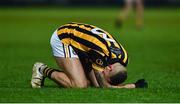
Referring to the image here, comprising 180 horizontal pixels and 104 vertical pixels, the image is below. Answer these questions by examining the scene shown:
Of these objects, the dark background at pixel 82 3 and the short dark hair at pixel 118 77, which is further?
the dark background at pixel 82 3

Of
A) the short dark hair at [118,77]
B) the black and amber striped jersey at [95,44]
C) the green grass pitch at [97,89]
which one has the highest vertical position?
the black and amber striped jersey at [95,44]

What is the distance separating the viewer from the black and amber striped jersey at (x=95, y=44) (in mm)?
9148

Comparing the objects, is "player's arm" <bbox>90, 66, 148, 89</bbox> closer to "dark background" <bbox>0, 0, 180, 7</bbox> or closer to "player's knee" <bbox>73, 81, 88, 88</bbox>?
"player's knee" <bbox>73, 81, 88, 88</bbox>

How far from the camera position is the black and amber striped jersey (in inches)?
360

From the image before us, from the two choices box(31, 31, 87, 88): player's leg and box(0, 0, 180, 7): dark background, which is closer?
box(31, 31, 87, 88): player's leg

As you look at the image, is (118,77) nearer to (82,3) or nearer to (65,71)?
(65,71)

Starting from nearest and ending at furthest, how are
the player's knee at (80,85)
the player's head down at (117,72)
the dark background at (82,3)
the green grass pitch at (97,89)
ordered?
1. the green grass pitch at (97,89)
2. the player's head down at (117,72)
3. the player's knee at (80,85)
4. the dark background at (82,3)

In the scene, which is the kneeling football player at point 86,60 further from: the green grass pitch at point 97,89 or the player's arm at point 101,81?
the green grass pitch at point 97,89

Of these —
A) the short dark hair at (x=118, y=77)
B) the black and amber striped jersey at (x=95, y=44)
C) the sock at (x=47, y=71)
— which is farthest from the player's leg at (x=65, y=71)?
the short dark hair at (x=118, y=77)

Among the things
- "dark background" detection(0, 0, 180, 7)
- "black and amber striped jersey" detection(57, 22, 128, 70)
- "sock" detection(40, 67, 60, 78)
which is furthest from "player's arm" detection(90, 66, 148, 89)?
"dark background" detection(0, 0, 180, 7)

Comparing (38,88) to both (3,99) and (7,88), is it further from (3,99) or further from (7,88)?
(3,99)

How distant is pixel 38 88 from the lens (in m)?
9.47

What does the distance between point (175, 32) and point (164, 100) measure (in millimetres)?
16256

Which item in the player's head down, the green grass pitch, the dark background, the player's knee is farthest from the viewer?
the dark background
